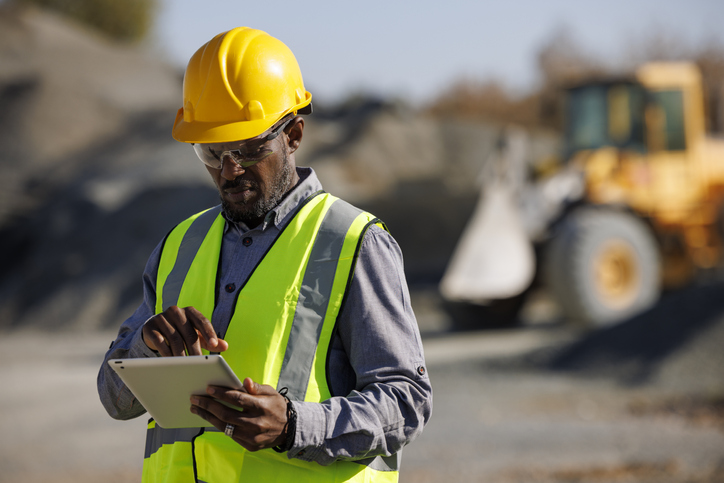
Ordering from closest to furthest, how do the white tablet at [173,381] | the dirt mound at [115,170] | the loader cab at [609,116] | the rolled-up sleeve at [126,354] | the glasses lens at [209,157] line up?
1. the white tablet at [173,381]
2. the rolled-up sleeve at [126,354]
3. the glasses lens at [209,157]
4. the loader cab at [609,116]
5. the dirt mound at [115,170]

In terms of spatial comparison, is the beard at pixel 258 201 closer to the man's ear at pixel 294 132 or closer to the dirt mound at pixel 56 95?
the man's ear at pixel 294 132

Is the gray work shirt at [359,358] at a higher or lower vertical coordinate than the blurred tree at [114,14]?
lower

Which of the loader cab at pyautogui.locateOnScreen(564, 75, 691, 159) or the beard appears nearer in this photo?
the beard

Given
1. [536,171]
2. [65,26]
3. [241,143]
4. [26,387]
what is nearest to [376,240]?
[241,143]

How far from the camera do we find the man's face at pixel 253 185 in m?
1.80

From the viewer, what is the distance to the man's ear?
191 centimetres

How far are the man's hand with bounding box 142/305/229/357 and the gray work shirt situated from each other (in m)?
0.10

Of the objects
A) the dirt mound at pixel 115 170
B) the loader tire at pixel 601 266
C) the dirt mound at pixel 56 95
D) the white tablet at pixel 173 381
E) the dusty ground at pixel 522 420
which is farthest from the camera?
the dirt mound at pixel 56 95

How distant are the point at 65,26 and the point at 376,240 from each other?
106 feet

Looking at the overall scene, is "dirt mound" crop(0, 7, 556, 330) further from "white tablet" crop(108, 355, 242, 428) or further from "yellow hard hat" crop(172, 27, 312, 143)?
"white tablet" crop(108, 355, 242, 428)

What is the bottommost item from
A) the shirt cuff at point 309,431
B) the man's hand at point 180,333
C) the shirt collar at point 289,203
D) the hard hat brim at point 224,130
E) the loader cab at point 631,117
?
the loader cab at point 631,117

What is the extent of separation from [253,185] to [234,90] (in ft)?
0.74

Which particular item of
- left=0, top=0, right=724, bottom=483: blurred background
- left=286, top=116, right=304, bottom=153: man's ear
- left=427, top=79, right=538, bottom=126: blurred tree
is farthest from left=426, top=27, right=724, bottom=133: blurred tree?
left=286, top=116, right=304, bottom=153: man's ear

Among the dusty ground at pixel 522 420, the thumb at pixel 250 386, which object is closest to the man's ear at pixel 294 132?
the thumb at pixel 250 386
